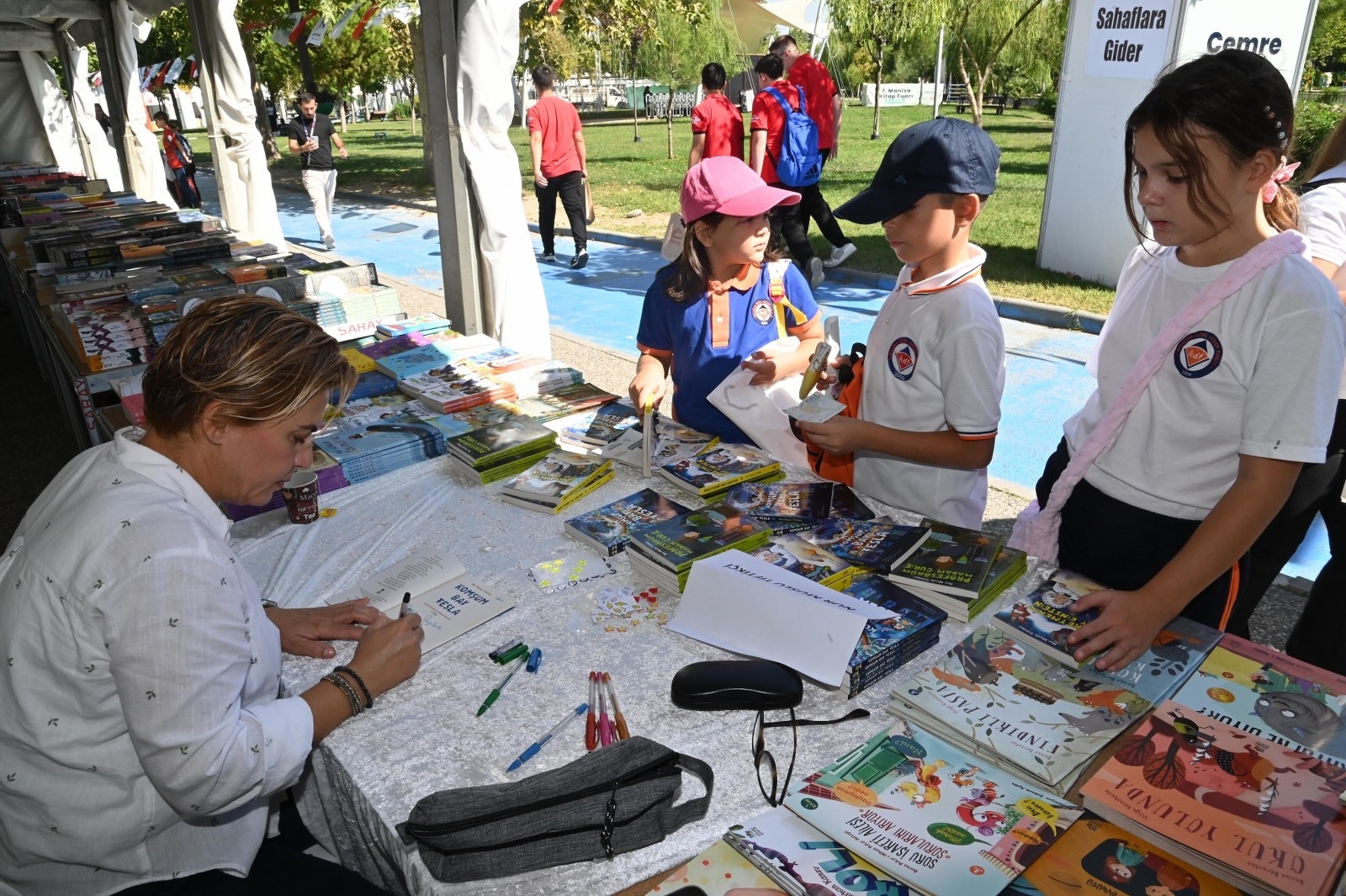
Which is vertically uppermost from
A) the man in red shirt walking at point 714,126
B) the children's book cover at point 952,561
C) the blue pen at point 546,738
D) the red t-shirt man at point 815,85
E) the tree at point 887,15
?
the tree at point 887,15

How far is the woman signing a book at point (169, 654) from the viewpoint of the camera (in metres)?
1.19

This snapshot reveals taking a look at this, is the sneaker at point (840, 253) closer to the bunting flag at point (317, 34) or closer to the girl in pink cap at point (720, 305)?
the girl in pink cap at point (720, 305)

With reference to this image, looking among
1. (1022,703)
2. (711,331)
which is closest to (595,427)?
(711,331)

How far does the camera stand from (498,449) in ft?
7.98

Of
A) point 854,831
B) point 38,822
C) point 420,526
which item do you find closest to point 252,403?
point 38,822

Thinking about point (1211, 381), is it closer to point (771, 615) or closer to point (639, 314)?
point (771, 615)

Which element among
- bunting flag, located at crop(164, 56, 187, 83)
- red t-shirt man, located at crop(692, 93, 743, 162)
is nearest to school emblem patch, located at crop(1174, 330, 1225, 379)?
red t-shirt man, located at crop(692, 93, 743, 162)

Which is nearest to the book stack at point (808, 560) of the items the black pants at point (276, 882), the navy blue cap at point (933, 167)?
the navy blue cap at point (933, 167)

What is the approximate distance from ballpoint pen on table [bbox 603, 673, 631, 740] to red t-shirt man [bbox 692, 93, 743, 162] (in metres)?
7.80

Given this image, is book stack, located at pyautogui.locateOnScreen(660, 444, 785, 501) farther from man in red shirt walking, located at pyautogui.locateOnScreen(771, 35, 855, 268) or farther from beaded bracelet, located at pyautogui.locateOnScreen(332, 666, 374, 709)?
man in red shirt walking, located at pyautogui.locateOnScreen(771, 35, 855, 268)

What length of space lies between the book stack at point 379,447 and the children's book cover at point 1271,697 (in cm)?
203

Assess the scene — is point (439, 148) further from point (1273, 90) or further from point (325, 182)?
point (325, 182)

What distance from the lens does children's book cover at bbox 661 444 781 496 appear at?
225cm

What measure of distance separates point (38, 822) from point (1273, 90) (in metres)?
2.35
